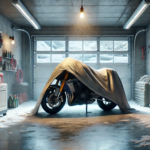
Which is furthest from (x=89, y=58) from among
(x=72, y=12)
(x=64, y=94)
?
(x=64, y=94)

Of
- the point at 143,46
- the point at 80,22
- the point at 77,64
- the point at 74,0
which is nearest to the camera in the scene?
the point at 77,64

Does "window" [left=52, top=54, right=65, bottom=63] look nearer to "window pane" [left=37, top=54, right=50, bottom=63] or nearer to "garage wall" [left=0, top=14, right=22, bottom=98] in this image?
"window pane" [left=37, top=54, right=50, bottom=63]

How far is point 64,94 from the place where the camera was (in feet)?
16.4

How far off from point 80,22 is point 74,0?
210 centimetres

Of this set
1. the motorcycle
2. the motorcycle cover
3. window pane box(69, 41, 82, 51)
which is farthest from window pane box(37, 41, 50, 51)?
the motorcycle cover

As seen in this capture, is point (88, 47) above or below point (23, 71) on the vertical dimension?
above

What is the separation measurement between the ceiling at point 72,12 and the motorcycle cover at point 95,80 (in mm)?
1766

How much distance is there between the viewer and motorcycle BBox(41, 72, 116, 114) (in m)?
4.89

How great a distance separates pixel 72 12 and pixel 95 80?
247 centimetres

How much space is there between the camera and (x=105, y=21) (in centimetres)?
727

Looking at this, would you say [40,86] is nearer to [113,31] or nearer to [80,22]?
[80,22]

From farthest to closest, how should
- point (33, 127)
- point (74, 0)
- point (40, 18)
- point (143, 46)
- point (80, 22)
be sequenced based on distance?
point (143, 46)
point (80, 22)
point (40, 18)
point (74, 0)
point (33, 127)

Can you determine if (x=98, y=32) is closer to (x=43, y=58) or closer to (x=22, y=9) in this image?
(x=43, y=58)

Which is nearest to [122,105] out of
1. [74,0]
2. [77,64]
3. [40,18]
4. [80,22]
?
[77,64]
